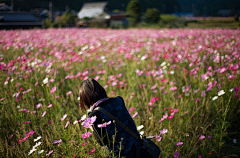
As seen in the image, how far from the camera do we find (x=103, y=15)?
45.3m

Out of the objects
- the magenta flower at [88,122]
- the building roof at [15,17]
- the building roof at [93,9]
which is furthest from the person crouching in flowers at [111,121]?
the building roof at [93,9]

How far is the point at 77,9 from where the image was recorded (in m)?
59.1

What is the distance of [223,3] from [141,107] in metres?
108

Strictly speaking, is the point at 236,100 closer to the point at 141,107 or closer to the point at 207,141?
the point at 207,141

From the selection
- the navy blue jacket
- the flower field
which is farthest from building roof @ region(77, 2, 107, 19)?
the navy blue jacket

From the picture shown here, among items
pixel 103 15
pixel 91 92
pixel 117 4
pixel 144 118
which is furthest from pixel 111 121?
pixel 117 4

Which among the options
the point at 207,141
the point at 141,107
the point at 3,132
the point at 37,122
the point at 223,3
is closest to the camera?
the point at 207,141

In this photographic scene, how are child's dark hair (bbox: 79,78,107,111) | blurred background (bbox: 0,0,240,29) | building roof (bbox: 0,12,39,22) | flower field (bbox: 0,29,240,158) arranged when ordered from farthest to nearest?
blurred background (bbox: 0,0,240,29) < building roof (bbox: 0,12,39,22) < flower field (bbox: 0,29,240,158) < child's dark hair (bbox: 79,78,107,111)

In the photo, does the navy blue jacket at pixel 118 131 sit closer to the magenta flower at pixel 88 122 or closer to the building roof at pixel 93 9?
the magenta flower at pixel 88 122

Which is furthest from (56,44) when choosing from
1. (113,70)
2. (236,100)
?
(236,100)

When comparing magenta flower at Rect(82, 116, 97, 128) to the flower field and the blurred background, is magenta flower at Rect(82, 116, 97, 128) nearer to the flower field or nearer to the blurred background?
the flower field

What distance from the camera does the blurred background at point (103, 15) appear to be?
2387 centimetres

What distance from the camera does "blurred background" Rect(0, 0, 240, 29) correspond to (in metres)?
23.9

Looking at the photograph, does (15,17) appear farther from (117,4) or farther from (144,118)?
(117,4)
